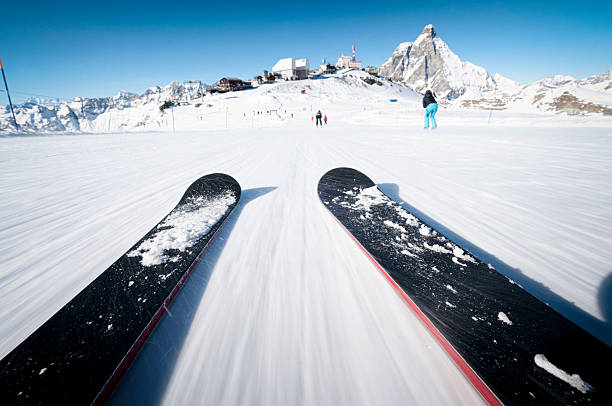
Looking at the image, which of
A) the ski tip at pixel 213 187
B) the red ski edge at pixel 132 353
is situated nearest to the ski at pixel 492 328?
the red ski edge at pixel 132 353

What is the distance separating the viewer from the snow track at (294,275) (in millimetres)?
1079

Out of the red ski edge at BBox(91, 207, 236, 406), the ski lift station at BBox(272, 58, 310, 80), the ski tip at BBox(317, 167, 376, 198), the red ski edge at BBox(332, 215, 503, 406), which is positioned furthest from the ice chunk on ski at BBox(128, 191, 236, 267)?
the ski lift station at BBox(272, 58, 310, 80)

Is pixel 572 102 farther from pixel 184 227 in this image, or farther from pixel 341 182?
pixel 184 227

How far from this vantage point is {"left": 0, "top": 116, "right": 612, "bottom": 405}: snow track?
3.54ft

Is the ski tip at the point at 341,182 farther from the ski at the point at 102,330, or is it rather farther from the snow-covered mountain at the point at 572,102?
the snow-covered mountain at the point at 572,102

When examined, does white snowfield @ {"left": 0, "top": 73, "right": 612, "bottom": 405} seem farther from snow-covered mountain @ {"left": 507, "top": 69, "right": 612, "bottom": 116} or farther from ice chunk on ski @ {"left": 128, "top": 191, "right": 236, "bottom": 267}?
snow-covered mountain @ {"left": 507, "top": 69, "right": 612, "bottom": 116}

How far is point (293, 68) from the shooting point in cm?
6669

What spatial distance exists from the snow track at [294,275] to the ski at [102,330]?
13 cm

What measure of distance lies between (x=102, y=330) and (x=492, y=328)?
199 centimetres

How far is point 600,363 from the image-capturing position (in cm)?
93

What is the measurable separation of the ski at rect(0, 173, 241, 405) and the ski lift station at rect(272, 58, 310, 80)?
73201mm

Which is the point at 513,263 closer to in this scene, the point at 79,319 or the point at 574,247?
the point at 574,247

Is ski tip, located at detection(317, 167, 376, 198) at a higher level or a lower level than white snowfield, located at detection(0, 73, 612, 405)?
higher

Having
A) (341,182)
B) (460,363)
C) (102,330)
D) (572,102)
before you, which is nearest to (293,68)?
(572,102)
